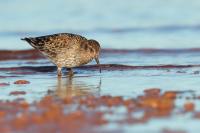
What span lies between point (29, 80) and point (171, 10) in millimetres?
15081

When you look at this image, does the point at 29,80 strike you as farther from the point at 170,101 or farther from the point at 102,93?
the point at 170,101

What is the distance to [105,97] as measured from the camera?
10.9m

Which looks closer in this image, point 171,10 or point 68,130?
point 68,130

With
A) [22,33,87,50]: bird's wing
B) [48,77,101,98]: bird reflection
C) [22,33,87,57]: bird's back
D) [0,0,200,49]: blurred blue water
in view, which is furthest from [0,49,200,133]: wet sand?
[0,0,200,49]: blurred blue water

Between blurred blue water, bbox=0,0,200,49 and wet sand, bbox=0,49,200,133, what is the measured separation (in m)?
4.44

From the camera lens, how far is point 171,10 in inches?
1117

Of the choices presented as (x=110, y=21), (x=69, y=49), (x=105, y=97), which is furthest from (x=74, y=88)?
(x=110, y=21)

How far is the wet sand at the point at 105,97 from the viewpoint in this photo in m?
8.92

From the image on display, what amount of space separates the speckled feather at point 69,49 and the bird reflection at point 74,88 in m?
1.14

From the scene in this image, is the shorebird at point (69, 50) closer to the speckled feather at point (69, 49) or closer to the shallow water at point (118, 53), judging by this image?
the speckled feather at point (69, 49)

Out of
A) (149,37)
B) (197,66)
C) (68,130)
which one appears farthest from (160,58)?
(68,130)

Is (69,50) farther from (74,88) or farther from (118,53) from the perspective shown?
(118,53)

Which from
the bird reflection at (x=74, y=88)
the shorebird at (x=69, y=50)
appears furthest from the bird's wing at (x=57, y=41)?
the bird reflection at (x=74, y=88)

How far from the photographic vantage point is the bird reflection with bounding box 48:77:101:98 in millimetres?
11844
